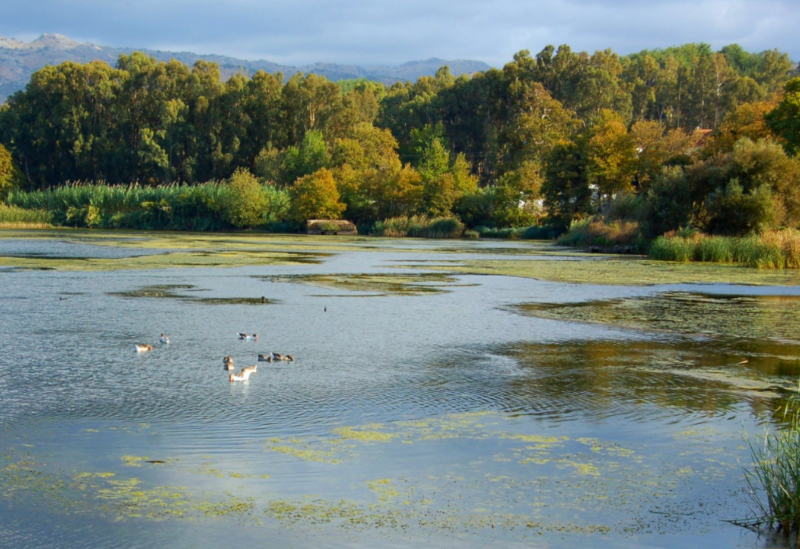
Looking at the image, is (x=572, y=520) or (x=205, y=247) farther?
(x=205, y=247)

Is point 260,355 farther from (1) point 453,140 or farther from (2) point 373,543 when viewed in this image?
(1) point 453,140

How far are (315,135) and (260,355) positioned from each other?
7077 cm

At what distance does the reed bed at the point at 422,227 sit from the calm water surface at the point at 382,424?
4504 centimetres

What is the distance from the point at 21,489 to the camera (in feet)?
23.9

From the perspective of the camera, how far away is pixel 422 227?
65.1 m

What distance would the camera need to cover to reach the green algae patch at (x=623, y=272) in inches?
1069

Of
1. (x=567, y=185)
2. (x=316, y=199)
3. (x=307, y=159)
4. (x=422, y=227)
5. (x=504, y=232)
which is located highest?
(x=307, y=159)

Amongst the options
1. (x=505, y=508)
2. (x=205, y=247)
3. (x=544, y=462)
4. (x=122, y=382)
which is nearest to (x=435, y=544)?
(x=505, y=508)

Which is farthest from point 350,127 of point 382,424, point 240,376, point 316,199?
point 382,424

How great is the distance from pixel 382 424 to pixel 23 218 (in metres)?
65.0

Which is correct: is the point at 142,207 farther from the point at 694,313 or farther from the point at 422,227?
the point at 694,313

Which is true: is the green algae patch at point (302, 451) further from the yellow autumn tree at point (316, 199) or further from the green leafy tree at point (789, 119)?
the yellow autumn tree at point (316, 199)

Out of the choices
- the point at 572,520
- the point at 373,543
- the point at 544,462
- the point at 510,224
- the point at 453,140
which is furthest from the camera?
the point at 453,140

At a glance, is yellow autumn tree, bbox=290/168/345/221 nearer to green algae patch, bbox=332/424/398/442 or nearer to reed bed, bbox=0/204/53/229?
reed bed, bbox=0/204/53/229
